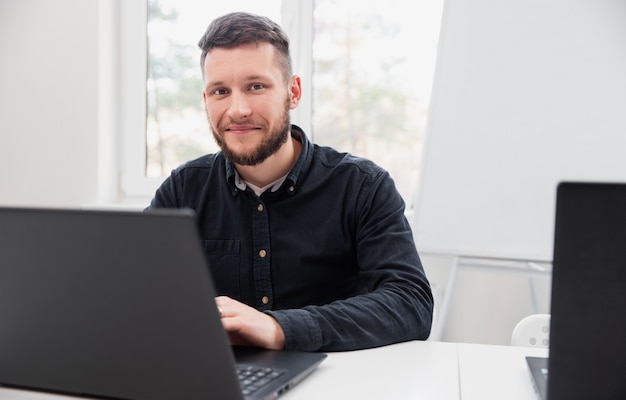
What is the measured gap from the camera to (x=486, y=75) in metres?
1.99

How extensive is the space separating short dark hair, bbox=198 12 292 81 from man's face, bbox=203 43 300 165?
Answer: 0.6 inches

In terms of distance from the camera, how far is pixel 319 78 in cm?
256

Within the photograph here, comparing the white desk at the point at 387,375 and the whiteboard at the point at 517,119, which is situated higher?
the whiteboard at the point at 517,119

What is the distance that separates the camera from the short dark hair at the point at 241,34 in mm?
1396

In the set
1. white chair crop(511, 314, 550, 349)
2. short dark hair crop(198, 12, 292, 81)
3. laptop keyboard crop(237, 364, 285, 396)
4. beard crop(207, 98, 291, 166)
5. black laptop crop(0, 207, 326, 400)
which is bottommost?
white chair crop(511, 314, 550, 349)

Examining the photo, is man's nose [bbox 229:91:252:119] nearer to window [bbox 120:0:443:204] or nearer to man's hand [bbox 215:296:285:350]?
man's hand [bbox 215:296:285:350]

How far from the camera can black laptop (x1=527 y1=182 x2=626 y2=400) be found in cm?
59

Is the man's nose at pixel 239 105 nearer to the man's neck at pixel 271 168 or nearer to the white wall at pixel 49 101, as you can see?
the man's neck at pixel 271 168

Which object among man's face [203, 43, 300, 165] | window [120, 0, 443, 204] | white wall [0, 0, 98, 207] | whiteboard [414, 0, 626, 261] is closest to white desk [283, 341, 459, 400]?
man's face [203, 43, 300, 165]

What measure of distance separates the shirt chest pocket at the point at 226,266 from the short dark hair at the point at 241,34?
42 centimetres

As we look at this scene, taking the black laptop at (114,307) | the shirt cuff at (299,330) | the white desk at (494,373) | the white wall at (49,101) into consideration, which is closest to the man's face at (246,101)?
the shirt cuff at (299,330)

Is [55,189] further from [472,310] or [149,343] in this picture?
[149,343]

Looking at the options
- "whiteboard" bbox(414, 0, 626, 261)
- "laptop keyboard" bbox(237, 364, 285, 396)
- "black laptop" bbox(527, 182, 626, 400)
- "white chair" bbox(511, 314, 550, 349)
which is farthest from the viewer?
"whiteboard" bbox(414, 0, 626, 261)

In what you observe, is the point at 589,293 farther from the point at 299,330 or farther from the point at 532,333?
the point at 532,333
